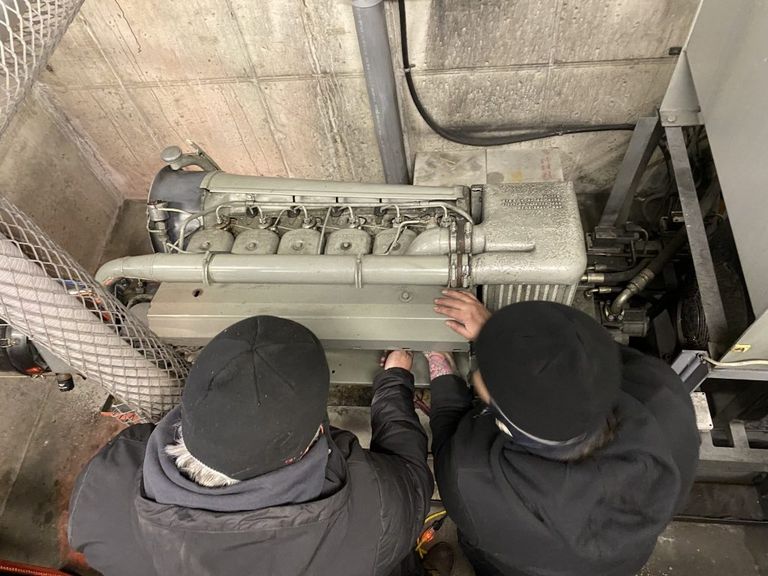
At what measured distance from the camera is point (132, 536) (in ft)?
4.44

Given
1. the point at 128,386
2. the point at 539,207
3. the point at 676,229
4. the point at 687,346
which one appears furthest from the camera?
the point at 676,229

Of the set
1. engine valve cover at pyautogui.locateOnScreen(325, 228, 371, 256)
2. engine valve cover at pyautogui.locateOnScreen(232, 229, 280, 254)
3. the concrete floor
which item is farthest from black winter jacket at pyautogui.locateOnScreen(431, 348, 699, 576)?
the concrete floor

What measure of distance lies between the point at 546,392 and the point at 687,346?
4.10ft

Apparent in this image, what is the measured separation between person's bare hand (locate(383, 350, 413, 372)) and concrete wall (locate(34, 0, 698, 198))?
1320 millimetres

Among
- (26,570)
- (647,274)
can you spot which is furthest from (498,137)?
(26,570)

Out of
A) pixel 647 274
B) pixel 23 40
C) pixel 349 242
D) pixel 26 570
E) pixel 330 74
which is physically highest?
pixel 23 40

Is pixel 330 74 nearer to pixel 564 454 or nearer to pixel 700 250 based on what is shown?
pixel 700 250

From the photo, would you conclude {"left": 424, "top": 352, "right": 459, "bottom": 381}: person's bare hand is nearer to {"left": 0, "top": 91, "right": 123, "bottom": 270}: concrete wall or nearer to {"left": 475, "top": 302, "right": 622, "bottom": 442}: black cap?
{"left": 475, "top": 302, "right": 622, "bottom": 442}: black cap

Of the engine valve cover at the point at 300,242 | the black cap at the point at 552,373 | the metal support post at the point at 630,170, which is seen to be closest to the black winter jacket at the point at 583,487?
the black cap at the point at 552,373

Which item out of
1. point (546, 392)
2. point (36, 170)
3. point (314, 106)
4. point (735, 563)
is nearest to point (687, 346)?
point (735, 563)

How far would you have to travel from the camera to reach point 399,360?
6.15ft

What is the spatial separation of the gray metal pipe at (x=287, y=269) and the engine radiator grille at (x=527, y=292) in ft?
0.70

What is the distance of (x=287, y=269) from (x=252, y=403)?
→ 2.27 feet

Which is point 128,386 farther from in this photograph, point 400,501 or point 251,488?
point 400,501
